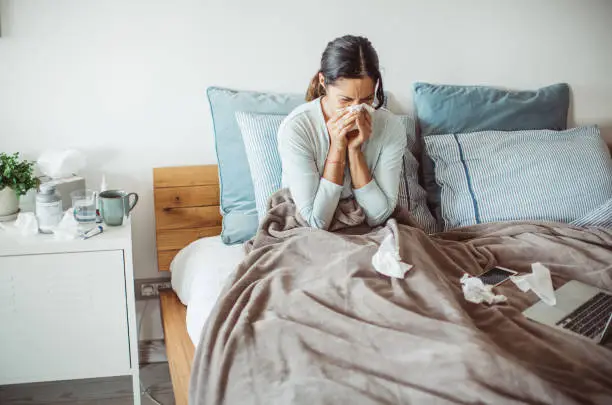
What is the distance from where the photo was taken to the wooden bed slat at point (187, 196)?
6.64 feet

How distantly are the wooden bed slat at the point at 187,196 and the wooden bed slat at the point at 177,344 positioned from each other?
336mm

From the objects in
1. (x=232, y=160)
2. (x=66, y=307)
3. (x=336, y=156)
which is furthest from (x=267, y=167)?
(x=66, y=307)

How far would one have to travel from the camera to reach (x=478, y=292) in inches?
55.1

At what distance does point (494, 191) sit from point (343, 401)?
1.16 meters

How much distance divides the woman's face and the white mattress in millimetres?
563

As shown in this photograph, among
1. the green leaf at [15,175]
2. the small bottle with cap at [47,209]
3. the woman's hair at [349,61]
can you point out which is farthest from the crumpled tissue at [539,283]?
the green leaf at [15,175]

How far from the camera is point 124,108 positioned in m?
2.00

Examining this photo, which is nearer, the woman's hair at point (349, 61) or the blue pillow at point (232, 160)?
the woman's hair at point (349, 61)

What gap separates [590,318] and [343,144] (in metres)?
0.77

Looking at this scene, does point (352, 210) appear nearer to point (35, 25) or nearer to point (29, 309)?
point (29, 309)

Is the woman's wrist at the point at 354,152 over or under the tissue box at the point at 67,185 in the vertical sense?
over

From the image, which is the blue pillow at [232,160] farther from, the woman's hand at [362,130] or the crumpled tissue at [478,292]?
the crumpled tissue at [478,292]

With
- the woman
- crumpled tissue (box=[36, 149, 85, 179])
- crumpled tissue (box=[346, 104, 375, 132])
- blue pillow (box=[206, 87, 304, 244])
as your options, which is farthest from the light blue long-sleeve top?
crumpled tissue (box=[36, 149, 85, 179])

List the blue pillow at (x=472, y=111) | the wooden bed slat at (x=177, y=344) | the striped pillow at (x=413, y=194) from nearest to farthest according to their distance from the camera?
the wooden bed slat at (x=177, y=344) < the striped pillow at (x=413, y=194) < the blue pillow at (x=472, y=111)
